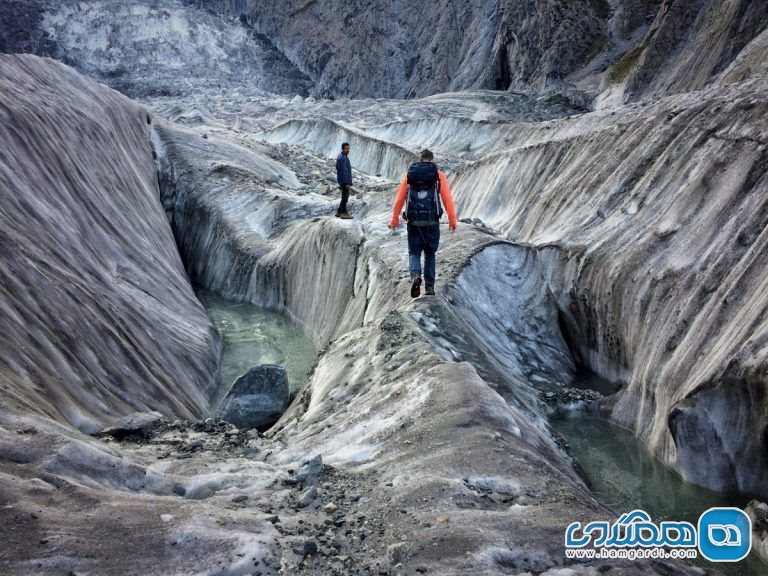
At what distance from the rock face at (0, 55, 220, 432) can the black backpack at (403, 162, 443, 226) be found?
4128 mm

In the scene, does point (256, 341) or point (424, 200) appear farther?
point (256, 341)

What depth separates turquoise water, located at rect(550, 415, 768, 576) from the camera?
744 centimetres

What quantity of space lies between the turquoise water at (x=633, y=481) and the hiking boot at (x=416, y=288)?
2.44 m

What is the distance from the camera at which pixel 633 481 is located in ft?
27.0

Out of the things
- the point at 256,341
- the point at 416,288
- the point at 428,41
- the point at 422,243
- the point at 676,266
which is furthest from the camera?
the point at 428,41

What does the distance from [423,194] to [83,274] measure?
5.39m

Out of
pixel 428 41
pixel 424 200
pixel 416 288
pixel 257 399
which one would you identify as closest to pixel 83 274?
pixel 257 399

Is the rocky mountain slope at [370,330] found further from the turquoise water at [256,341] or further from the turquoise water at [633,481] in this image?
the turquoise water at [256,341]

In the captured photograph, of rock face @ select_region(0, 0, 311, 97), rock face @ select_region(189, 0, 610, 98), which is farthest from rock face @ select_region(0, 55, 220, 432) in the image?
rock face @ select_region(0, 0, 311, 97)

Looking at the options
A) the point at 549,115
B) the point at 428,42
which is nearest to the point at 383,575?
the point at 549,115

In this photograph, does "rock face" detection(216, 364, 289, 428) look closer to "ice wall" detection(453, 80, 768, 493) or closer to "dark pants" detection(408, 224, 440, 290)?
"dark pants" detection(408, 224, 440, 290)

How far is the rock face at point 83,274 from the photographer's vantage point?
7.97 meters

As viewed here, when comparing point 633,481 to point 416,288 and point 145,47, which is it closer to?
point 416,288

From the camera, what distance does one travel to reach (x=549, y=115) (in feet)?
112
